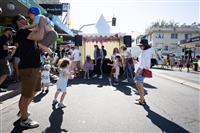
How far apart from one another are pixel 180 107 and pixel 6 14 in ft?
46.2

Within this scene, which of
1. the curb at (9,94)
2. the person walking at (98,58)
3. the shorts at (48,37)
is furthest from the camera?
the person walking at (98,58)

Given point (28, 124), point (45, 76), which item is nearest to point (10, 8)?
point (45, 76)

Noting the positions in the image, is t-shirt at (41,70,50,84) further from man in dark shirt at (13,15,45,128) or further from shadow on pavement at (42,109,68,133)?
man in dark shirt at (13,15,45,128)

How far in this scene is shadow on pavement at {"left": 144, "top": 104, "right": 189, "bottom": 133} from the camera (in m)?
6.02

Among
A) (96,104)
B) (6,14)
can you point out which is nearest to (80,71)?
(6,14)

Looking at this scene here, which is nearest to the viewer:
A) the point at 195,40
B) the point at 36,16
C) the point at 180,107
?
the point at 36,16

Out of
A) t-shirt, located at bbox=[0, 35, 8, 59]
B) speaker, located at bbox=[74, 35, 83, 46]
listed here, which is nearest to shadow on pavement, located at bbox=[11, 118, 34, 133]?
t-shirt, located at bbox=[0, 35, 8, 59]

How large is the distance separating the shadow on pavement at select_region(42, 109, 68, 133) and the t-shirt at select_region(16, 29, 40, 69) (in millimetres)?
1177

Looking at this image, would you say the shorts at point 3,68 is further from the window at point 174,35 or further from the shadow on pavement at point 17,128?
the window at point 174,35

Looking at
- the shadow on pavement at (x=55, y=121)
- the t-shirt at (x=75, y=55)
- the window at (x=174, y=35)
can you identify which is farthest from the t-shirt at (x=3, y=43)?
the window at (x=174, y=35)

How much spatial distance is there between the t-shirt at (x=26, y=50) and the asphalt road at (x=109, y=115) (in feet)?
3.81

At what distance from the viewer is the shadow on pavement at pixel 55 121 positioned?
5.73 meters

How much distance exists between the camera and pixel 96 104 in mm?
8609

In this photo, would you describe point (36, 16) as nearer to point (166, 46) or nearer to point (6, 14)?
point (6, 14)
